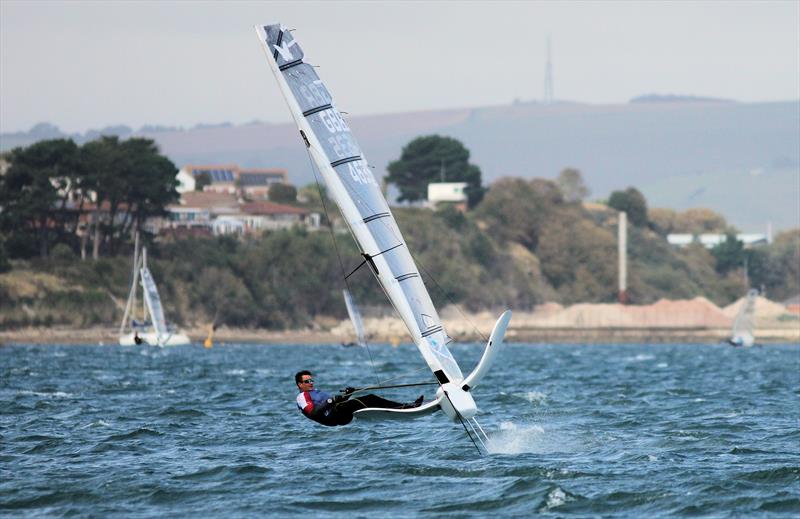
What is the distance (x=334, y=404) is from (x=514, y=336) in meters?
114

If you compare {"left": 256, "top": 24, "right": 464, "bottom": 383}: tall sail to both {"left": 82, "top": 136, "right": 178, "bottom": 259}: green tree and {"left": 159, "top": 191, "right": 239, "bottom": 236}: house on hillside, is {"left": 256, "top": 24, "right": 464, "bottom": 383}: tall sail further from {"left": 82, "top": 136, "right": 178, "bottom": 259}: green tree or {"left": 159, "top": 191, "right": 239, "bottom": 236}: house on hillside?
{"left": 159, "top": 191, "right": 239, "bottom": 236}: house on hillside

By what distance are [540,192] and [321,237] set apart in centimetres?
4924

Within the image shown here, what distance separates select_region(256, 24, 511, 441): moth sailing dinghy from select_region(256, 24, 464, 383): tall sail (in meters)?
0.02

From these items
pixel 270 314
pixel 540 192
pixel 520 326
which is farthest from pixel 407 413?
pixel 540 192

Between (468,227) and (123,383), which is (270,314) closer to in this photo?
(468,227)

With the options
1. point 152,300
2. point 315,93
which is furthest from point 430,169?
point 315,93

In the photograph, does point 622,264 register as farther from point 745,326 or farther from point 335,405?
point 335,405

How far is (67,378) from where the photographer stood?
49562mm

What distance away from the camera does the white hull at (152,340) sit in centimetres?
9394

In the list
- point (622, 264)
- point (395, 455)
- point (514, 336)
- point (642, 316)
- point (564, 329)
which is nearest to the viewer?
point (395, 455)

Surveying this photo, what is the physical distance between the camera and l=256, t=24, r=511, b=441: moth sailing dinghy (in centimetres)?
2420

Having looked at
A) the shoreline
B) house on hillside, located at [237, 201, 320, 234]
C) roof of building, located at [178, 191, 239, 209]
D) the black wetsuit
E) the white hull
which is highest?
roof of building, located at [178, 191, 239, 209]

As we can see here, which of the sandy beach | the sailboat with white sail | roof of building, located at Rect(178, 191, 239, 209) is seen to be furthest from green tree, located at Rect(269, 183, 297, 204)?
the sailboat with white sail

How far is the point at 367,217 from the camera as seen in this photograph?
2481 centimetres
